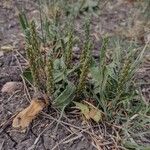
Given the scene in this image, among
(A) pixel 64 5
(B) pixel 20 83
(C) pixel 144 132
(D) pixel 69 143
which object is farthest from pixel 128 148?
(A) pixel 64 5

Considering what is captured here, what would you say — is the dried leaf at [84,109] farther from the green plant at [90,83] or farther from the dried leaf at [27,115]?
the dried leaf at [27,115]

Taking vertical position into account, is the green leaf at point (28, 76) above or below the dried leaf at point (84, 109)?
above

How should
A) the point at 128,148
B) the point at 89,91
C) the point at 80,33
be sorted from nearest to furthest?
the point at 128,148, the point at 89,91, the point at 80,33

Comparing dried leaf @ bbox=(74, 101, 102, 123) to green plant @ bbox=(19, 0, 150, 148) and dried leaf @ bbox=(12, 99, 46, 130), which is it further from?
dried leaf @ bbox=(12, 99, 46, 130)

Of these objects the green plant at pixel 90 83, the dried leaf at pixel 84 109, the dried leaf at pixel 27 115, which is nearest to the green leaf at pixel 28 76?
the green plant at pixel 90 83

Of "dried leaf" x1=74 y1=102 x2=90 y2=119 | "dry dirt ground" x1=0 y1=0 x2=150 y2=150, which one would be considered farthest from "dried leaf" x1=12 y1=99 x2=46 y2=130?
"dried leaf" x1=74 y1=102 x2=90 y2=119

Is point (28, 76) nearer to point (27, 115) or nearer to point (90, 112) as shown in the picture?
point (27, 115)

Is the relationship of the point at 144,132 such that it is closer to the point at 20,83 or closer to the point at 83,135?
the point at 83,135
